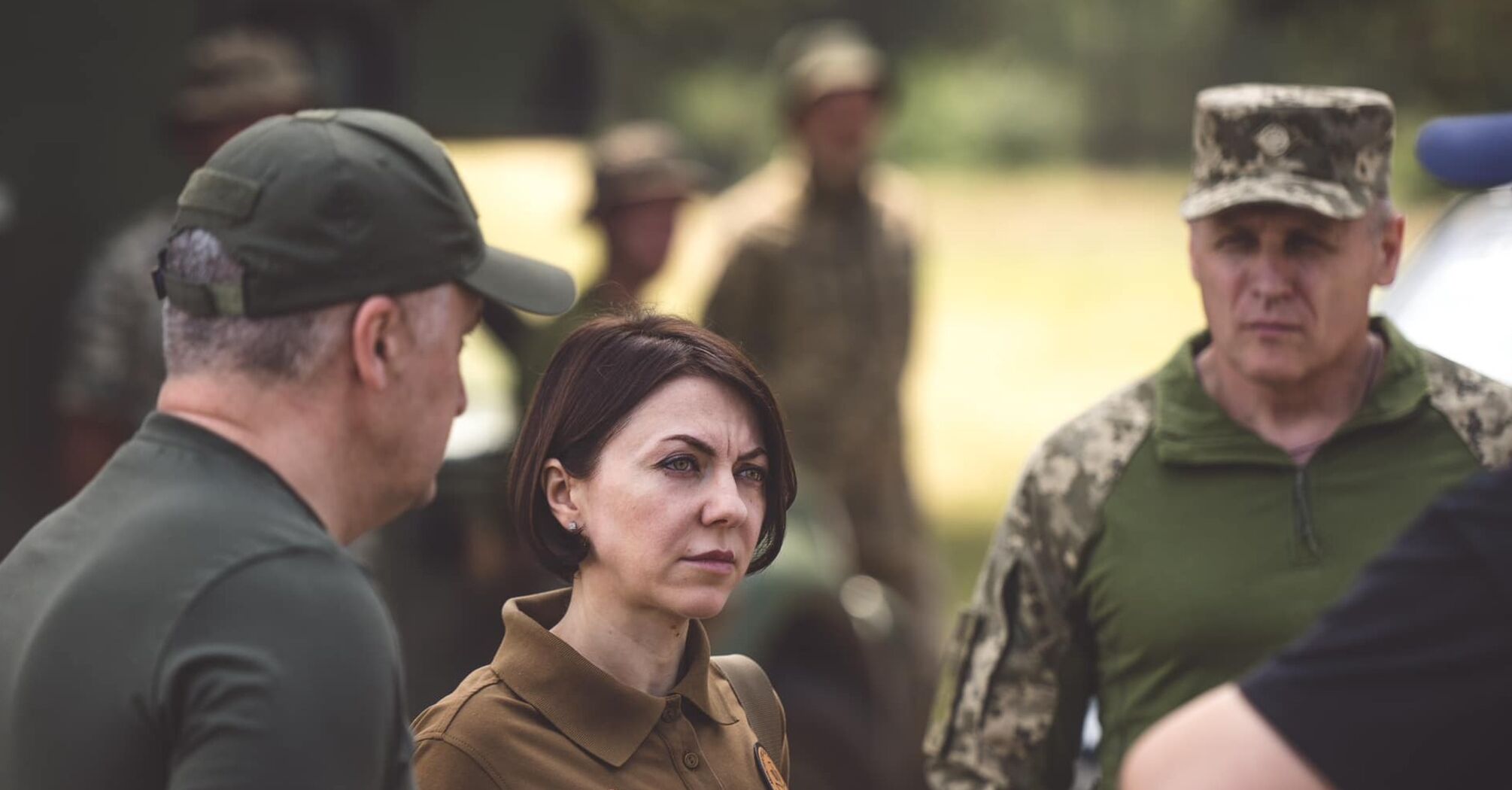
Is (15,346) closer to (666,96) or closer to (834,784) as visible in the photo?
(834,784)

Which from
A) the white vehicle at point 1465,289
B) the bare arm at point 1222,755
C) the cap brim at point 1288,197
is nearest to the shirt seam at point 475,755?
the bare arm at point 1222,755

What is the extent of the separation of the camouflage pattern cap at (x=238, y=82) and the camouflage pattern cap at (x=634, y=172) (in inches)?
42.6

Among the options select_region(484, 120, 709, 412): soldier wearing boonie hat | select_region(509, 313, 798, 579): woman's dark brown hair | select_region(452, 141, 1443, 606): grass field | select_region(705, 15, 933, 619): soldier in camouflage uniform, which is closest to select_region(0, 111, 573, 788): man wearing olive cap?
select_region(509, 313, 798, 579): woman's dark brown hair

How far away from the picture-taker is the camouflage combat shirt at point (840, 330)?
315 inches

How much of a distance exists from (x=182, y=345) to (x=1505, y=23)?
8.32 meters

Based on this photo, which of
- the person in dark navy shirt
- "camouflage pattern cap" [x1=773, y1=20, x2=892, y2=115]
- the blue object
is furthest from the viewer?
"camouflage pattern cap" [x1=773, y1=20, x2=892, y2=115]

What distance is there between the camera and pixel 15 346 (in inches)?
235

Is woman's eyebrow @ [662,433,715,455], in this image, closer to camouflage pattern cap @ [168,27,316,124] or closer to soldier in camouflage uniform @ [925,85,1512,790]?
soldier in camouflage uniform @ [925,85,1512,790]

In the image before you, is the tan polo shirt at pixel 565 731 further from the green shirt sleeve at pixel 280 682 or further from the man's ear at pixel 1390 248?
the man's ear at pixel 1390 248

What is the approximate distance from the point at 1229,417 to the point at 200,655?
1889mm

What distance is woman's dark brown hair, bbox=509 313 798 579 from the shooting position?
9.31 ft

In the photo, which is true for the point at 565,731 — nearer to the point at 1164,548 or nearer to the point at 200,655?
the point at 200,655

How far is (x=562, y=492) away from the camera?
2.87 metres

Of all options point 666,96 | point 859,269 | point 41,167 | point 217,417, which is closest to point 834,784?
point 859,269
